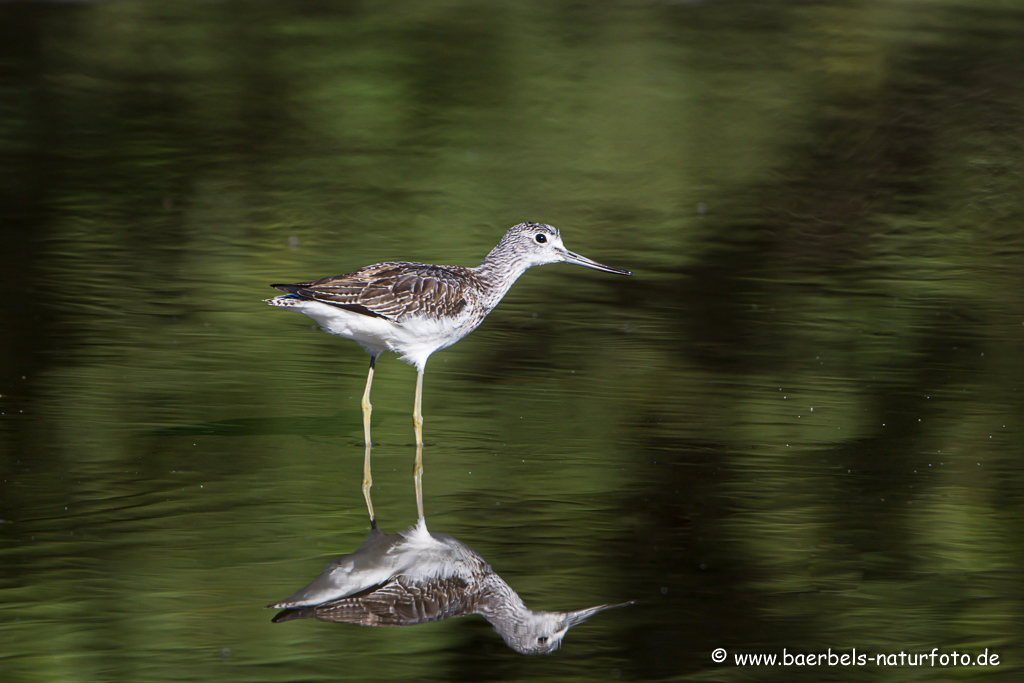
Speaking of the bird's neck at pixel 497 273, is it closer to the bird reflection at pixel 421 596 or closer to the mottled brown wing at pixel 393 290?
the mottled brown wing at pixel 393 290

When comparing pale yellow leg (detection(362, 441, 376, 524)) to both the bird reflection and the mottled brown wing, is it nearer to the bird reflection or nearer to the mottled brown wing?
the bird reflection

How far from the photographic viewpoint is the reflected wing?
6.27 meters

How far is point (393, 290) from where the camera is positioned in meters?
9.05

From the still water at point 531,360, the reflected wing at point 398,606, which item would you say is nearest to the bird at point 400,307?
the still water at point 531,360

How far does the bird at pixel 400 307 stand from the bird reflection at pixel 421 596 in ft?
3.94

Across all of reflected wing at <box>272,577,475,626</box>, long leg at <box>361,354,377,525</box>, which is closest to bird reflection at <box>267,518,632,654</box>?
reflected wing at <box>272,577,475,626</box>

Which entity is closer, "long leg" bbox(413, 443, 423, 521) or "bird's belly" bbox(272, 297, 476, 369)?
"long leg" bbox(413, 443, 423, 521)

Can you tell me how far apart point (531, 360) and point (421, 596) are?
15.1ft

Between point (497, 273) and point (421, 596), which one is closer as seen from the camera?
point (421, 596)

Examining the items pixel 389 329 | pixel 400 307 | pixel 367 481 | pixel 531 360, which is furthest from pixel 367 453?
pixel 531 360

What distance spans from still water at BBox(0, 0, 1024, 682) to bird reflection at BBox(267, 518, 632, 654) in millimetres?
77

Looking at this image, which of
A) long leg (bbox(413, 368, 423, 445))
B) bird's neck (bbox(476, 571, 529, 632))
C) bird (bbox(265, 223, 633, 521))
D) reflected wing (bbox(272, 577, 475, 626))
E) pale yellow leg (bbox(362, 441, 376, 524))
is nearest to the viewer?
reflected wing (bbox(272, 577, 475, 626))

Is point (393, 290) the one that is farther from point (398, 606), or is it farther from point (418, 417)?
point (398, 606)

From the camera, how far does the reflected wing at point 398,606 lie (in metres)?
6.27
